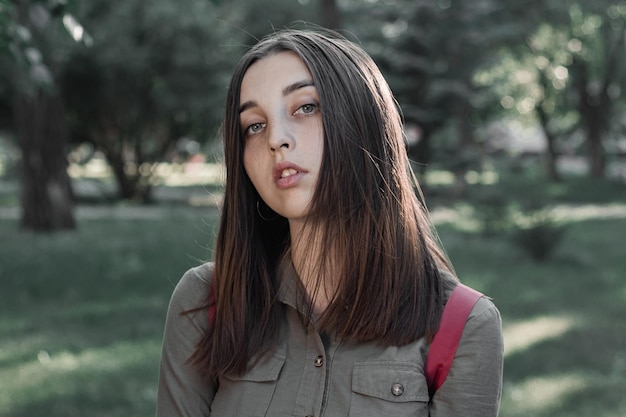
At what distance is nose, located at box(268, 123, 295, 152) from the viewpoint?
1.90m

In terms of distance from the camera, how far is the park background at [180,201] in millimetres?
6543

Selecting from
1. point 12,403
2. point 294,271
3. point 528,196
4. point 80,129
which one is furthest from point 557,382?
point 80,129

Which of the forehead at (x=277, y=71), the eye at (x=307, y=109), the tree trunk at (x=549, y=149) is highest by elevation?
the forehead at (x=277, y=71)

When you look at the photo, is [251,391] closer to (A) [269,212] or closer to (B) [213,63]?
(A) [269,212]

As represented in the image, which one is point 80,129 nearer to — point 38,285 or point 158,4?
point 158,4

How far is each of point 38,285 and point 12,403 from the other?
4.28 metres

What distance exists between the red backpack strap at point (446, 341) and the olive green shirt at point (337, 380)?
0.5 inches

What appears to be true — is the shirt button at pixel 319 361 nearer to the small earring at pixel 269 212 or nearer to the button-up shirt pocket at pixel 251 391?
the button-up shirt pocket at pixel 251 391

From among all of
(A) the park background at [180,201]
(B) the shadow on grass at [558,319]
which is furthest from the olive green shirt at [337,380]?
(B) the shadow on grass at [558,319]

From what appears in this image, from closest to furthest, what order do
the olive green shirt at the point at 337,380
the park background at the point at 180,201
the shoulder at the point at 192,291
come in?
the olive green shirt at the point at 337,380 → the shoulder at the point at 192,291 → the park background at the point at 180,201

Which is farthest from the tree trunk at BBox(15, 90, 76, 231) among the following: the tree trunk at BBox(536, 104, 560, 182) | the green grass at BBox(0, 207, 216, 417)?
the tree trunk at BBox(536, 104, 560, 182)

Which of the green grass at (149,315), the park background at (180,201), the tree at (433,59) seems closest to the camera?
the green grass at (149,315)

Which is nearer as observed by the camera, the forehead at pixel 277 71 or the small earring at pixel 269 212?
the forehead at pixel 277 71

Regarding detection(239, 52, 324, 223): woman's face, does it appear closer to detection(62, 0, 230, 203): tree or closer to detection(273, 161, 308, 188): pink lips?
detection(273, 161, 308, 188): pink lips
